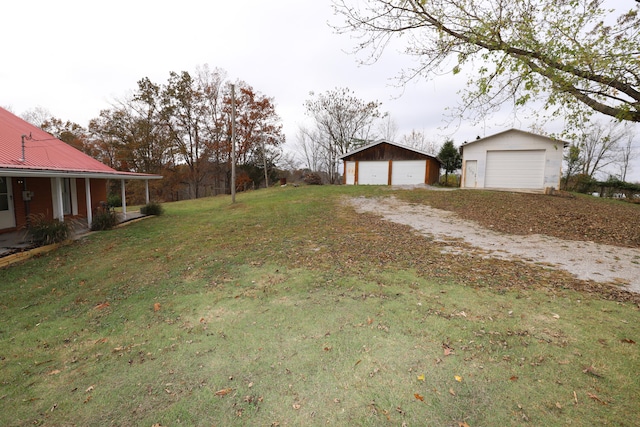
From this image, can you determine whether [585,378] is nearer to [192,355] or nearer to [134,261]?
[192,355]

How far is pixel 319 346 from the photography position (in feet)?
10.3

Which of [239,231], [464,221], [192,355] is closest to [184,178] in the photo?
[239,231]

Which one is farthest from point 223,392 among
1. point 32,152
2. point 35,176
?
point 32,152

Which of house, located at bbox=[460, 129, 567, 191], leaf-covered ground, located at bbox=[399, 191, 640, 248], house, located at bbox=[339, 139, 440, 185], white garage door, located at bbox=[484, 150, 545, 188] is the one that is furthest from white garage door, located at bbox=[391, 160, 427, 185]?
leaf-covered ground, located at bbox=[399, 191, 640, 248]

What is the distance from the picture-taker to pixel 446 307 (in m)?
3.80

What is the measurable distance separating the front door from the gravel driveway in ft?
41.4

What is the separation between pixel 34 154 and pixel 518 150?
909 inches

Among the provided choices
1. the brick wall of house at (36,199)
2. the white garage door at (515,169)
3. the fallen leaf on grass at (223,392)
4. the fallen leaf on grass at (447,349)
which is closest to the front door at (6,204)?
the brick wall of house at (36,199)

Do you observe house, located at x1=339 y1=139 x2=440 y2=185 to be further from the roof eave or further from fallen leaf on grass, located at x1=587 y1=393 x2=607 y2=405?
fallen leaf on grass, located at x1=587 y1=393 x2=607 y2=405

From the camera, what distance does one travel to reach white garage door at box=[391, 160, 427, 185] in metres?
20.5

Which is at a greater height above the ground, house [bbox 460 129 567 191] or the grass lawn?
house [bbox 460 129 567 191]

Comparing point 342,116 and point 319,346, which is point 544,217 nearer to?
point 319,346

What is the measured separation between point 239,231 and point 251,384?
6.96 meters

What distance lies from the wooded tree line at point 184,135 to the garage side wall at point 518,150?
20.5 meters
